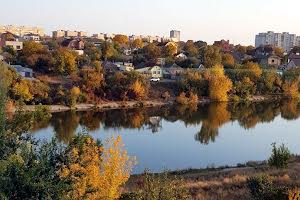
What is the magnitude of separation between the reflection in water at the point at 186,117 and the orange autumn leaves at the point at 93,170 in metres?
8.94

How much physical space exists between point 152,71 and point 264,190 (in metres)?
23.7

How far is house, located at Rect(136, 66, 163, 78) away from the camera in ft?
95.2

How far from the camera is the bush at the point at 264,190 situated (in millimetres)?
5773

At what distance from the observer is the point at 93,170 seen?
5305 millimetres

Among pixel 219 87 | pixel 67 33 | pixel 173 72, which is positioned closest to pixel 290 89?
pixel 219 87

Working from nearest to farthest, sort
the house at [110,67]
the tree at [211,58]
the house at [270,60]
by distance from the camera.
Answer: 1. the house at [110,67]
2. the tree at [211,58]
3. the house at [270,60]

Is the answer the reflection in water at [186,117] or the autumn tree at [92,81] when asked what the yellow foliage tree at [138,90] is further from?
the reflection in water at [186,117]

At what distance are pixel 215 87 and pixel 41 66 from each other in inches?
391

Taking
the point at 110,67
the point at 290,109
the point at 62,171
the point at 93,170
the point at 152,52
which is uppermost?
the point at 62,171

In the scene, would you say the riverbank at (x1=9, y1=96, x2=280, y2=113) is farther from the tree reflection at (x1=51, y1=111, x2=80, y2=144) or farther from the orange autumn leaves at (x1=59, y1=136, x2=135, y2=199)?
the orange autumn leaves at (x1=59, y1=136, x2=135, y2=199)

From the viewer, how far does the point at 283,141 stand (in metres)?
15.6

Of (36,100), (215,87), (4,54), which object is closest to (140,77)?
(215,87)

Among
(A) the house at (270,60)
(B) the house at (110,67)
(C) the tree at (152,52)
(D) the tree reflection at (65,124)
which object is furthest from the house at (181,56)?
(D) the tree reflection at (65,124)

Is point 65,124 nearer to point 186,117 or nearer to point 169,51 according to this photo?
point 186,117
